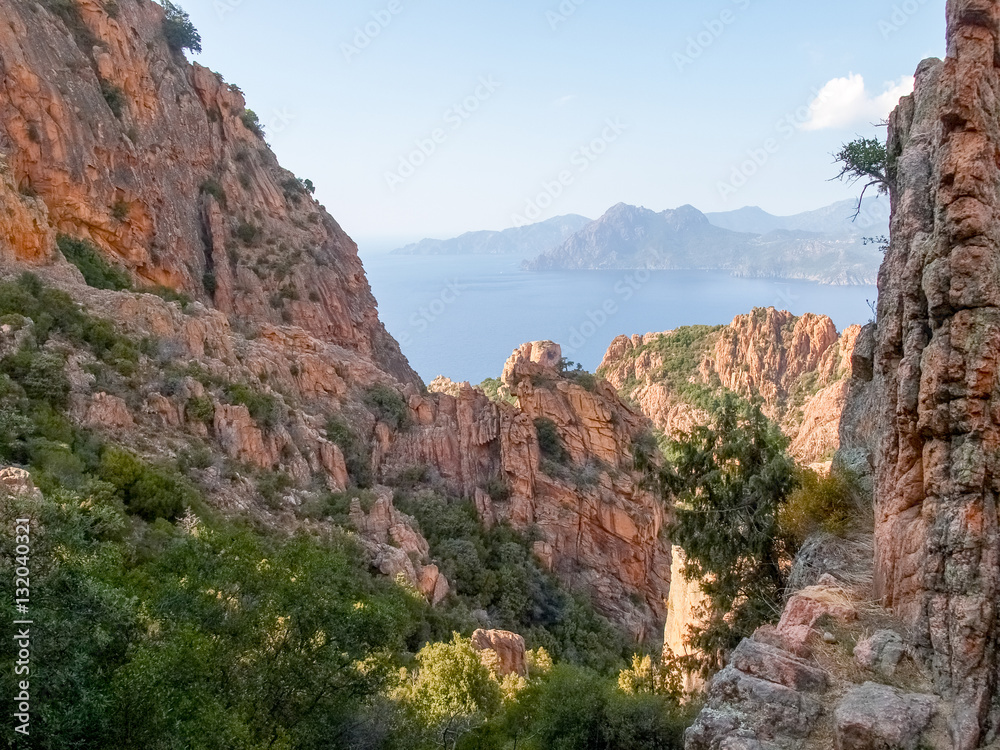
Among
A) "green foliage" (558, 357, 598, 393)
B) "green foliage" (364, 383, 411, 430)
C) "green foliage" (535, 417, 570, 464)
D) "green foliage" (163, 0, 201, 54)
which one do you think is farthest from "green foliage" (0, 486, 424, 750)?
"green foliage" (163, 0, 201, 54)

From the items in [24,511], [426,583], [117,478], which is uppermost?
[24,511]

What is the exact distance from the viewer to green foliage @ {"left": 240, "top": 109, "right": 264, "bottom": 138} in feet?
128

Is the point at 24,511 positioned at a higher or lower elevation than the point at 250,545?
higher

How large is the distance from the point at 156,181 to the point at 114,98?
367cm

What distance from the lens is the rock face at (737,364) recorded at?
64.4m

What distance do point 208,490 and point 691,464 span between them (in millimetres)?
11676

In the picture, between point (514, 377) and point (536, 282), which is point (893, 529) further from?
point (536, 282)

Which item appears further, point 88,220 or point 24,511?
point 88,220

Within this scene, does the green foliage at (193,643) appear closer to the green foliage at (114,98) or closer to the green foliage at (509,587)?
the green foliage at (509,587)

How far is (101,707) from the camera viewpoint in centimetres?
591

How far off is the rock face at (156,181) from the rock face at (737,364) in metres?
36.7

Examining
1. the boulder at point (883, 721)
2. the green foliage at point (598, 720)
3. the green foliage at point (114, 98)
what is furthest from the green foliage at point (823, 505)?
the green foliage at point (114, 98)

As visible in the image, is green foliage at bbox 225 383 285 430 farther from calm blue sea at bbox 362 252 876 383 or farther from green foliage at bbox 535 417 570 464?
calm blue sea at bbox 362 252 876 383

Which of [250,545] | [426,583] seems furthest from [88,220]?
[250,545]
